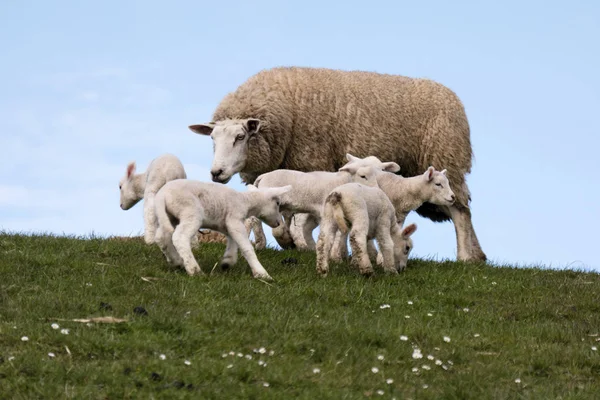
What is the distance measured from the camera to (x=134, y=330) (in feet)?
26.6

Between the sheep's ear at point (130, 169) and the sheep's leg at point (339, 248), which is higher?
the sheep's ear at point (130, 169)

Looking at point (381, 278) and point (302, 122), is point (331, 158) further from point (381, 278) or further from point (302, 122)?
point (381, 278)

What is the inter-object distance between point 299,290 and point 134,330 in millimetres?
2488

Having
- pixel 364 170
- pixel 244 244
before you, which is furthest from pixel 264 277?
pixel 364 170

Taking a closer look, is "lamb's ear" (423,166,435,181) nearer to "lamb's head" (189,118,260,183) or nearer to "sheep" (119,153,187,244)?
"lamb's head" (189,118,260,183)

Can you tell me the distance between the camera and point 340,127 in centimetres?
1535

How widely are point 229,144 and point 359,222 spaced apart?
154 inches

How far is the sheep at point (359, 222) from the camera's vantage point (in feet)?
35.7

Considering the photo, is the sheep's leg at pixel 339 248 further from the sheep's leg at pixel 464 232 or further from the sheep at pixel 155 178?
the sheep's leg at pixel 464 232

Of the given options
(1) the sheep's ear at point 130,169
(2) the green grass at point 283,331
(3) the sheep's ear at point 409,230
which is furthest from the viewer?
(1) the sheep's ear at point 130,169

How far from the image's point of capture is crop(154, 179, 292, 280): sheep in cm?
1026

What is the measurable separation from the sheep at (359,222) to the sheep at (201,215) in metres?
0.76

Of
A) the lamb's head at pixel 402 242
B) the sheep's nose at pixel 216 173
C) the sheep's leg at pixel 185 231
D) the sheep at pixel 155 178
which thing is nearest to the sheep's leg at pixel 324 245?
the lamb's head at pixel 402 242

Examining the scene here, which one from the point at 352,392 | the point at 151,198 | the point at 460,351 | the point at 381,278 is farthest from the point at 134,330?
the point at 151,198
